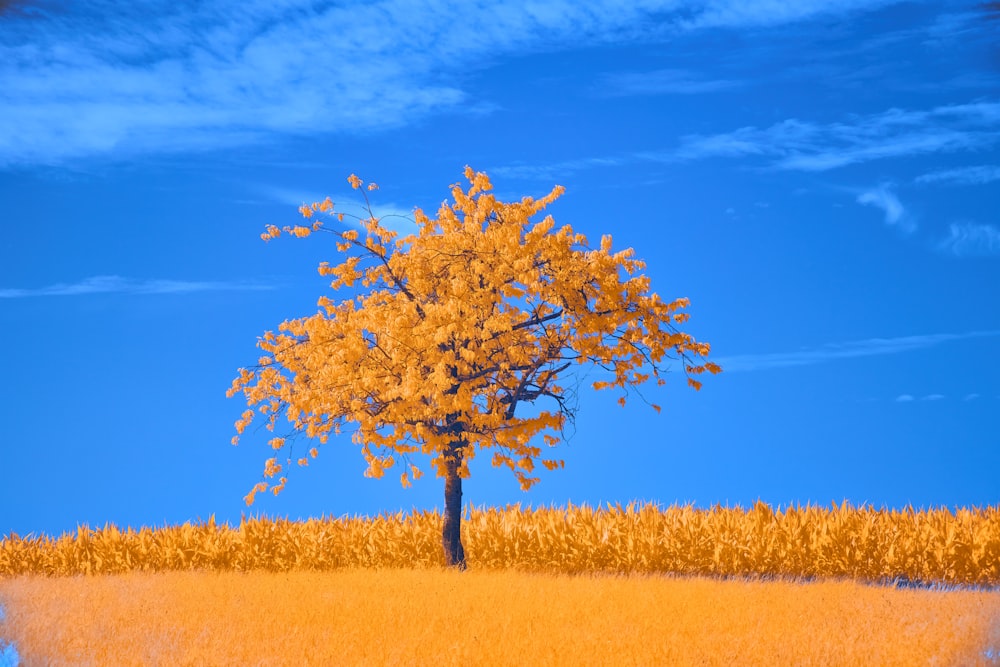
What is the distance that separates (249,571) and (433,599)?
6.02 metres

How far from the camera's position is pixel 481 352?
44.5 feet

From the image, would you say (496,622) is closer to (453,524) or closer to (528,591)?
(528,591)

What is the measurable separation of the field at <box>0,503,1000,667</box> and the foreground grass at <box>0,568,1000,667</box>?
4cm

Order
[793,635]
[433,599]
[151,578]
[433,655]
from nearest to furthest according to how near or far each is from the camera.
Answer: [433,655] → [793,635] → [433,599] → [151,578]

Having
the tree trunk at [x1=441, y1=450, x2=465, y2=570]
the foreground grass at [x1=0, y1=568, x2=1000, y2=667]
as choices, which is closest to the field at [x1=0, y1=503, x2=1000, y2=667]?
the foreground grass at [x1=0, y1=568, x2=1000, y2=667]

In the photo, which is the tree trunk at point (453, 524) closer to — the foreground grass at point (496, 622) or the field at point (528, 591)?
the field at point (528, 591)

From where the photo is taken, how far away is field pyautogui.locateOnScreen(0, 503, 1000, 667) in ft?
29.0

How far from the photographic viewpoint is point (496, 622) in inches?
384

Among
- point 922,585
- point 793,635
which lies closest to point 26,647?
point 793,635

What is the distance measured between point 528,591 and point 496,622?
2189mm

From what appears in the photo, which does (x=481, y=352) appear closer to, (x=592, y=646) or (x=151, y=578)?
(x=592, y=646)

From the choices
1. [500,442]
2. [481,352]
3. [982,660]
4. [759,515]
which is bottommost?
[982,660]

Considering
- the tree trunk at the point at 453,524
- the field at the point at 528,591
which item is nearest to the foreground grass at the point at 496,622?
the field at the point at 528,591

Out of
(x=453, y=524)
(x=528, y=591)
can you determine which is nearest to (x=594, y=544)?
(x=453, y=524)
